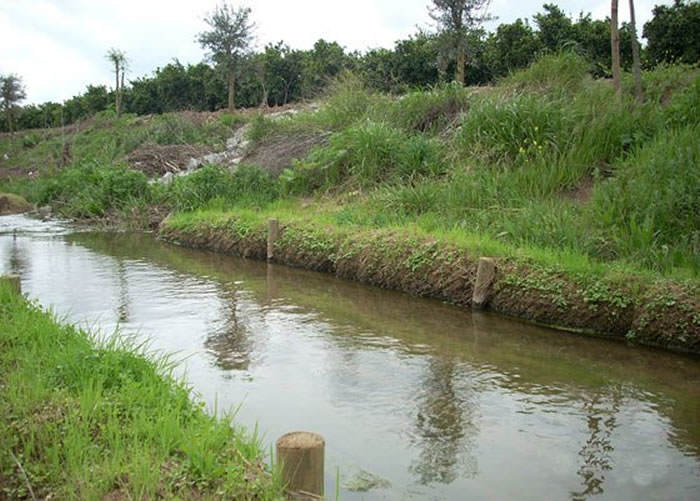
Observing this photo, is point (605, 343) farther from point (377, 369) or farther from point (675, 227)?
point (377, 369)

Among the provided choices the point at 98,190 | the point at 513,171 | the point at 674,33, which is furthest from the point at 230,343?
the point at 674,33

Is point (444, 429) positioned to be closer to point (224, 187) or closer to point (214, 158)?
point (224, 187)

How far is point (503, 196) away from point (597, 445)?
20.8ft

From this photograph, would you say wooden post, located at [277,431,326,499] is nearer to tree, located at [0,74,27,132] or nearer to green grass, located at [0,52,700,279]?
green grass, located at [0,52,700,279]

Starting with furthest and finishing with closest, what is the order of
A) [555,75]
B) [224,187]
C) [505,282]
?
1. [224,187]
2. [555,75]
3. [505,282]

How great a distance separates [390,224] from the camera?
10.9 m

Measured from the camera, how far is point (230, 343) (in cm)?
721

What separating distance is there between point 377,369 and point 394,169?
24.7ft

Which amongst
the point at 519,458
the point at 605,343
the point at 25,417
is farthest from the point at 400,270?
the point at 25,417

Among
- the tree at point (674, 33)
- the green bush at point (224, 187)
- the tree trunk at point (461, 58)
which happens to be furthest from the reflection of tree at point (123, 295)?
the tree at point (674, 33)

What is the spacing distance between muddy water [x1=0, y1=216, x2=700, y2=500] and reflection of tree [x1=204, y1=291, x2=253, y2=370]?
0.02 m

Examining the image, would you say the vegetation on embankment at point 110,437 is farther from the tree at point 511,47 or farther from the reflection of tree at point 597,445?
the tree at point 511,47

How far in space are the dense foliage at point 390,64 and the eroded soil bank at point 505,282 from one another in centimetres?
765

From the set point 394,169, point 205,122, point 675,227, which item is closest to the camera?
point 675,227
